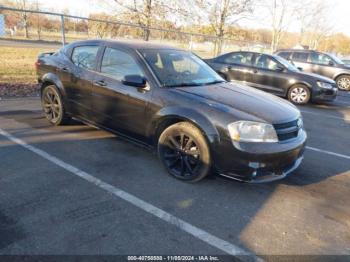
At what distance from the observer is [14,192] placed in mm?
3340

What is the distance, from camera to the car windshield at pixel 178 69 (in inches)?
165

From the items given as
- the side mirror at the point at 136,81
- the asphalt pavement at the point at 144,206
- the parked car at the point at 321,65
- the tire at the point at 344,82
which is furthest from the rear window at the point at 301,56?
the side mirror at the point at 136,81

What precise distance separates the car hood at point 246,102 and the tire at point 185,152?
434mm

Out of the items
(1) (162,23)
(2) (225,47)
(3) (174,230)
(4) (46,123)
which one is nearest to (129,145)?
(4) (46,123)

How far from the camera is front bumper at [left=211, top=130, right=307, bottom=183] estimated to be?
340 cm

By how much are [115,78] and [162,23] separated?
9.68m

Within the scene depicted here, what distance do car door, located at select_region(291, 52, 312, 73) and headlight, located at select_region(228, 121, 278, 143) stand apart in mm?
12200

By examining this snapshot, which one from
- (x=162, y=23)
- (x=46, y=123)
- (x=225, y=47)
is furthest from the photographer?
(x=225, y=47)

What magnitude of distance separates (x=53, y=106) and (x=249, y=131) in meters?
3.77

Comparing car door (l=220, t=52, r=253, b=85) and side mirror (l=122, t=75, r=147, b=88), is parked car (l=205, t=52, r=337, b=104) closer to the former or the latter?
car door (l=220, t=52, r=253, b=85)

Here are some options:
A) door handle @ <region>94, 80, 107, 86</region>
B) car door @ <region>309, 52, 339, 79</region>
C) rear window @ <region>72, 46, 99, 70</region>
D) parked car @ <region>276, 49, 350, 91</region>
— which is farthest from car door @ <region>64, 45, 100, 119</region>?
car door @ <region>309, 52, 339, 79</region>

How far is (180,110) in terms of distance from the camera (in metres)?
3.76

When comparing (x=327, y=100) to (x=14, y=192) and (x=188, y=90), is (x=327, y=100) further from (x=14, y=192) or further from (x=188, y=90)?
(x=14, y=192)

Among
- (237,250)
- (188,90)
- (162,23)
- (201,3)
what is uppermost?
(201,3)
